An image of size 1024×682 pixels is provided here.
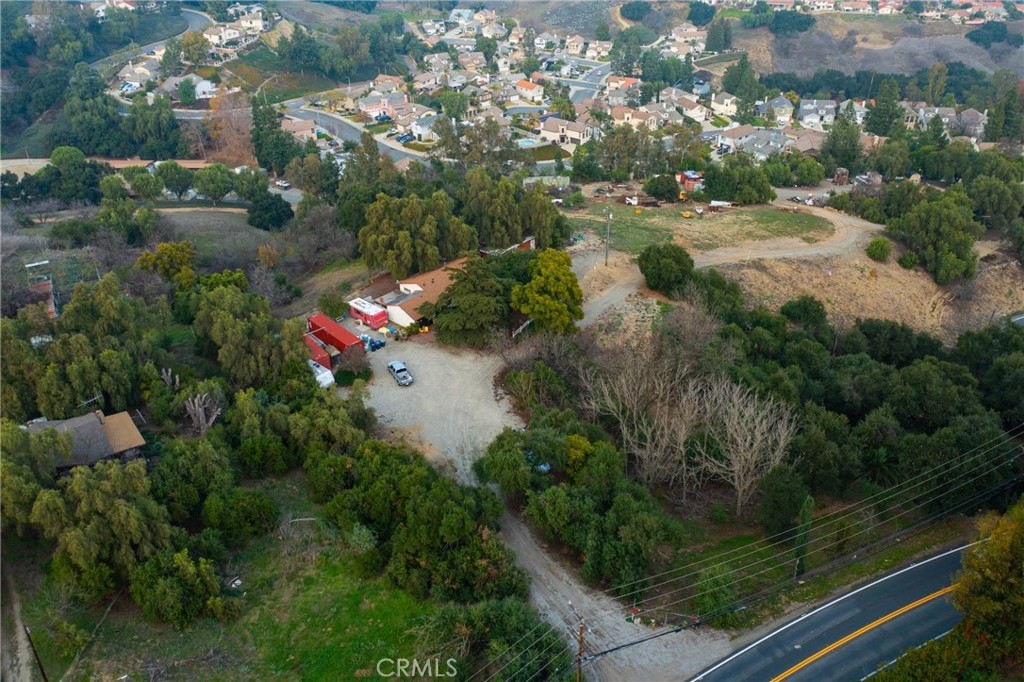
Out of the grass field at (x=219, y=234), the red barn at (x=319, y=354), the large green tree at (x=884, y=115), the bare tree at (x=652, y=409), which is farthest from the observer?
the large green tree at (x=884, y=115)

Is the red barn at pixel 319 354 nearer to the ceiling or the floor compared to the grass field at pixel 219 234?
nearer to the ceiling

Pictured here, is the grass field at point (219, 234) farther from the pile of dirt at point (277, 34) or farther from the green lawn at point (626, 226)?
the pile of dirt at point (277, 34)

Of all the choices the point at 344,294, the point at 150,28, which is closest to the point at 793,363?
the point at 344,294

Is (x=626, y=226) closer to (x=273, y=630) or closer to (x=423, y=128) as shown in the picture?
(x=273, y=630)

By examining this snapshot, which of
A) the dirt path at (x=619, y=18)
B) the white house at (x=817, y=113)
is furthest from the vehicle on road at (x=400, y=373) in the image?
the dirt path at (x=619, y=18)

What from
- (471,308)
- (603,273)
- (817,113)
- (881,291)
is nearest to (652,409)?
(471,308)

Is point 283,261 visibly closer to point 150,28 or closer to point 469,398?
point 469,398
